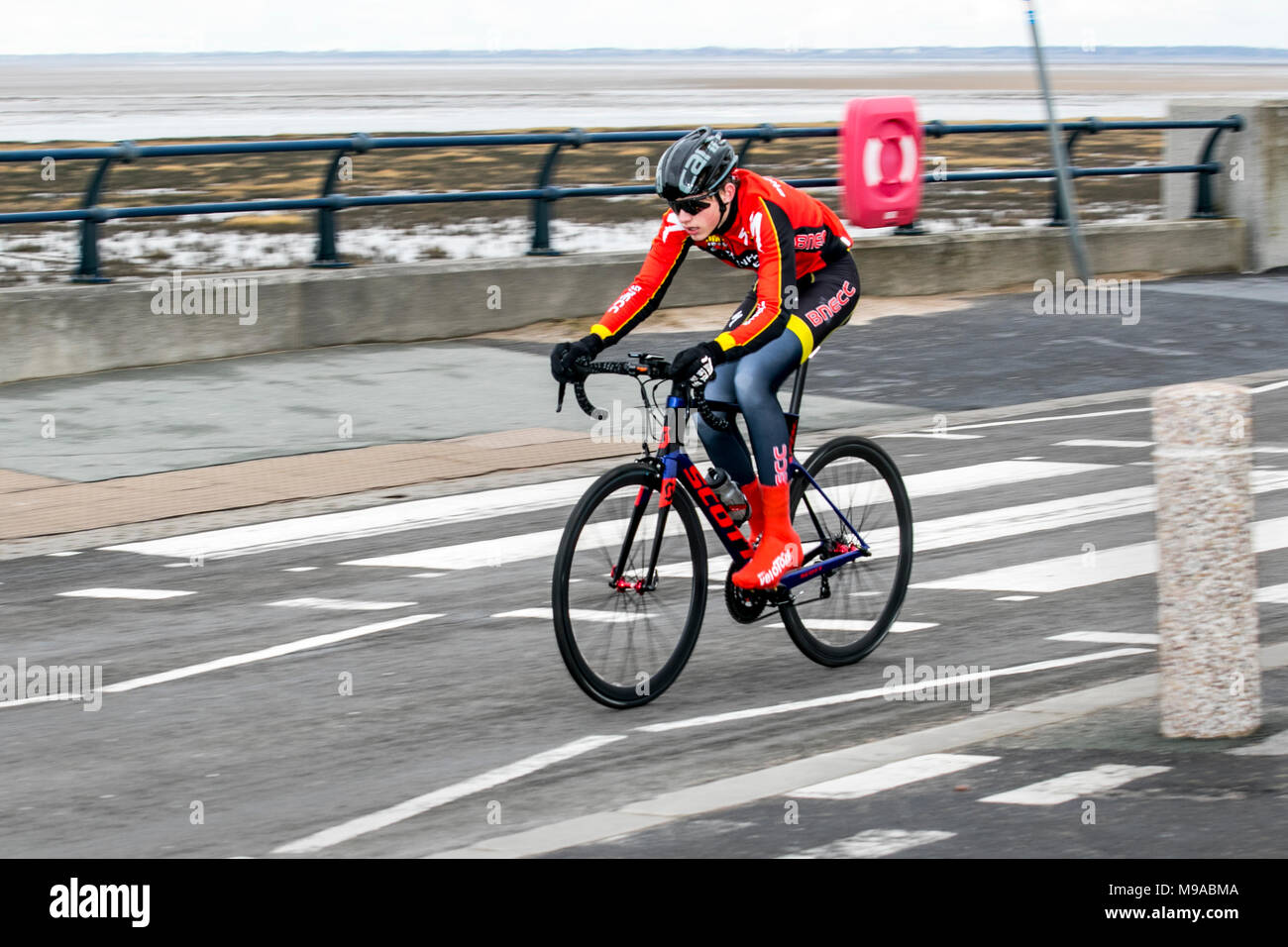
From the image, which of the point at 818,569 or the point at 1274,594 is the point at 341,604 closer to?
the point at 818,569

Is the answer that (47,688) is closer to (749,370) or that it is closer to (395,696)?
(395,696)

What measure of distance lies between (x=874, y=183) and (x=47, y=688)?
12365mm

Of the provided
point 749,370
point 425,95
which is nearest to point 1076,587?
point 749,370

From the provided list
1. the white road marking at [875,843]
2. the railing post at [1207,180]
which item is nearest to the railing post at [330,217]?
the railing post at [1207,180]

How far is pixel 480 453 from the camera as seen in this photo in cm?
1202

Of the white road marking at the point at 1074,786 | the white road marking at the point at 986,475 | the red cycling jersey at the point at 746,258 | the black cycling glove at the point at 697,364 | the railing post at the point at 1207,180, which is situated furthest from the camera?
the railing post at the point at 1207,180

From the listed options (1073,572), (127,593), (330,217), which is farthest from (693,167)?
(330,217)

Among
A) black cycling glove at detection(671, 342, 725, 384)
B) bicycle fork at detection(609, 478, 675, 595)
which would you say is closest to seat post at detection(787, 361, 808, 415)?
black cycling glove at detection(671, 342, 725, 384)

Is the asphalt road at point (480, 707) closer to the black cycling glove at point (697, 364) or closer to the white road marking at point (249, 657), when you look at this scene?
the white road marking at point (249, 657)

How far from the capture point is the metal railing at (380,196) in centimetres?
A: 1418

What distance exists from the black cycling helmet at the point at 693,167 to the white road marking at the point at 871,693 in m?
1.76

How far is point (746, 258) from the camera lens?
7.04 metres

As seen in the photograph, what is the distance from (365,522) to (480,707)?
3.53 metres

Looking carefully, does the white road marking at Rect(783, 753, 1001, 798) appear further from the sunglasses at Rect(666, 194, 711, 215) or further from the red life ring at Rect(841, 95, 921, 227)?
the red life ring at Rect(841, 95, 921, 227)
